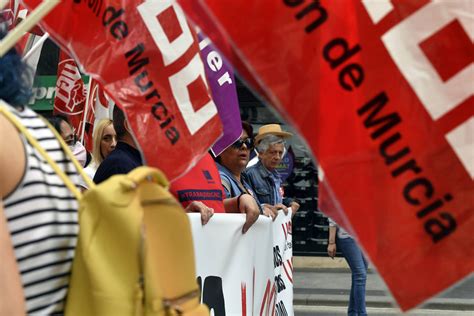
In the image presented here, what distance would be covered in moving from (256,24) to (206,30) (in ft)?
0.61

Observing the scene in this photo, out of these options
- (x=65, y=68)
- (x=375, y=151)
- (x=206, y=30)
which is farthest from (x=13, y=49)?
(x=65, y=68)

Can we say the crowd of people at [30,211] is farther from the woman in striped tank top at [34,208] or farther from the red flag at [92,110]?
the red flag at [92,110]

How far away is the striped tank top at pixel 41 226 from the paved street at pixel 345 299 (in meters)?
9.18

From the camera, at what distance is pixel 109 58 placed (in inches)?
166

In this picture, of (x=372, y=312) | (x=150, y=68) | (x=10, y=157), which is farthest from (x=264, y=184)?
(x=10, y=157)

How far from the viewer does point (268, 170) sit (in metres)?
9.12

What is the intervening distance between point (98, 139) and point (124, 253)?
4.83 metres

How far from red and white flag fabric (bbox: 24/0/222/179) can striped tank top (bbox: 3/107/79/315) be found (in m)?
1.67

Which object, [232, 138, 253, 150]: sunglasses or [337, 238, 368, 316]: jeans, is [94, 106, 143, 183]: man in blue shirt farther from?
[337, 238, 368, 316]: jeans

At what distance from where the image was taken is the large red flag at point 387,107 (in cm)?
267

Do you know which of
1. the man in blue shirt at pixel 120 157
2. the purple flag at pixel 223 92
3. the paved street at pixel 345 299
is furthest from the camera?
the paved street at pixel 345 299

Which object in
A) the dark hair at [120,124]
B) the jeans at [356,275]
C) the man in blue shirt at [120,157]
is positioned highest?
the dark hair at [120,124]

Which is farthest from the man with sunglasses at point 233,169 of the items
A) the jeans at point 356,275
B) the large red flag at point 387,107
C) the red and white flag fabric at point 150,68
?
the large red flag at point 387,107

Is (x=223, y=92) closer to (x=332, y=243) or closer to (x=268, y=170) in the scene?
(x=268, y=170)
